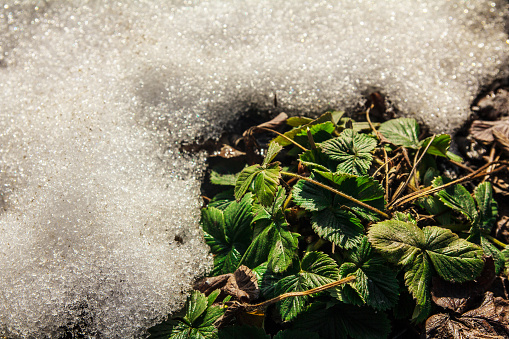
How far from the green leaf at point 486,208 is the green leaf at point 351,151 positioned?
460 mm

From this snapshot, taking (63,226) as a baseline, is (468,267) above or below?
above

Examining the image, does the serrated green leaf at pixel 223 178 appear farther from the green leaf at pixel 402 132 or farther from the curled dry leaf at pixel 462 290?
the curled dry leaf at pixel 462 290

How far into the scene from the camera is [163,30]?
1.96m

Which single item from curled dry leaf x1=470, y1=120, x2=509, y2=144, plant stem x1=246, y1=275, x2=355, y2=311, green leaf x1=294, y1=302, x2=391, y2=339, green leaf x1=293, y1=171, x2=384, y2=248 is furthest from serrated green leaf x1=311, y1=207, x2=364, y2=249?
curled dry leaf x1=470, y1=120, x2=509, y2=144

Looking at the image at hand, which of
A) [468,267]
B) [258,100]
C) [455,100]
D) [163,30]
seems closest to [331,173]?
[468,267]

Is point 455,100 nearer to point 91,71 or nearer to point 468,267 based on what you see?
point 468,267

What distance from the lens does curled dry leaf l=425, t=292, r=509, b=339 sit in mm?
1179

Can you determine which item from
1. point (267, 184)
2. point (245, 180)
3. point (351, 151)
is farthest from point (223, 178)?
point (351, 151)

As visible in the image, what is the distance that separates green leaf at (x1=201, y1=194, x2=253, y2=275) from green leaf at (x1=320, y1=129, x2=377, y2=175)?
36 centimetres

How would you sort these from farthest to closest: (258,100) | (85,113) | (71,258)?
1. (258,100)
2. (85,113)
3. (71,258)

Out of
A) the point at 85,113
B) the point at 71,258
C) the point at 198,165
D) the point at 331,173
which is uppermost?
the point at 331,173

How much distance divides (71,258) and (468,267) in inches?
54.5

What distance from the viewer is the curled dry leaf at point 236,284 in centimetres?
121

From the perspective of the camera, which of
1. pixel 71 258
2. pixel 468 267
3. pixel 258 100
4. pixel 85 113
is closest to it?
pixel 468 267
